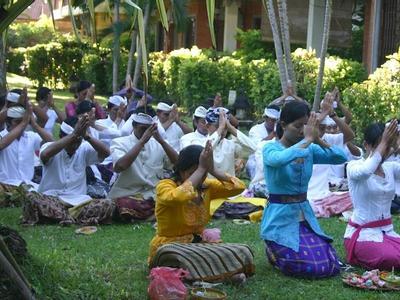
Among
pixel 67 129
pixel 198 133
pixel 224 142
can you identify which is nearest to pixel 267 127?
pixel 224 142

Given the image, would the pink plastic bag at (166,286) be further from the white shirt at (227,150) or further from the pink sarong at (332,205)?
the white shirt at (227,150)

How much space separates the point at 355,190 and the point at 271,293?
1296mm

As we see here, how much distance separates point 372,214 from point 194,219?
1.48 m

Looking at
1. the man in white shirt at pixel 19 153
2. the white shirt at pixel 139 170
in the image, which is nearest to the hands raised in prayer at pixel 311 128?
the white shirt at pixel 139 170

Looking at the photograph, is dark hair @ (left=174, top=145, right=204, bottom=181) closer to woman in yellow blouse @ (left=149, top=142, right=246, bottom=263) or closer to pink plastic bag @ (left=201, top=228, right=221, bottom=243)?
woman in yellow blouse @ (left=149, top=142, right=246, bottom=263)

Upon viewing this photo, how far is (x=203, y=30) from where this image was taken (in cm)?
2667

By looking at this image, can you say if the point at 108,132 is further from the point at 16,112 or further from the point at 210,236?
the point at 210,236

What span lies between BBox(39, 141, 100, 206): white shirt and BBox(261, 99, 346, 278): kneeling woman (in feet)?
9.04

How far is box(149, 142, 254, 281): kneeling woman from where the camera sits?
547cm

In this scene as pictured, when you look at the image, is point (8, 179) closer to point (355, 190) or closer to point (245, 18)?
point (355, 190)

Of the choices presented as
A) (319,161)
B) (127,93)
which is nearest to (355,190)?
(319,161)

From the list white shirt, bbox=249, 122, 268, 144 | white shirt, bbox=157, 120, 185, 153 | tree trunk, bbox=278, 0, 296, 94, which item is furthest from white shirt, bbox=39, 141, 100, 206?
tree trunk, bbox=278, 0, 296, 94

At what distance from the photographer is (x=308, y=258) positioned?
5.91 meters

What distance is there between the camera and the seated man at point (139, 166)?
26.2 ft
